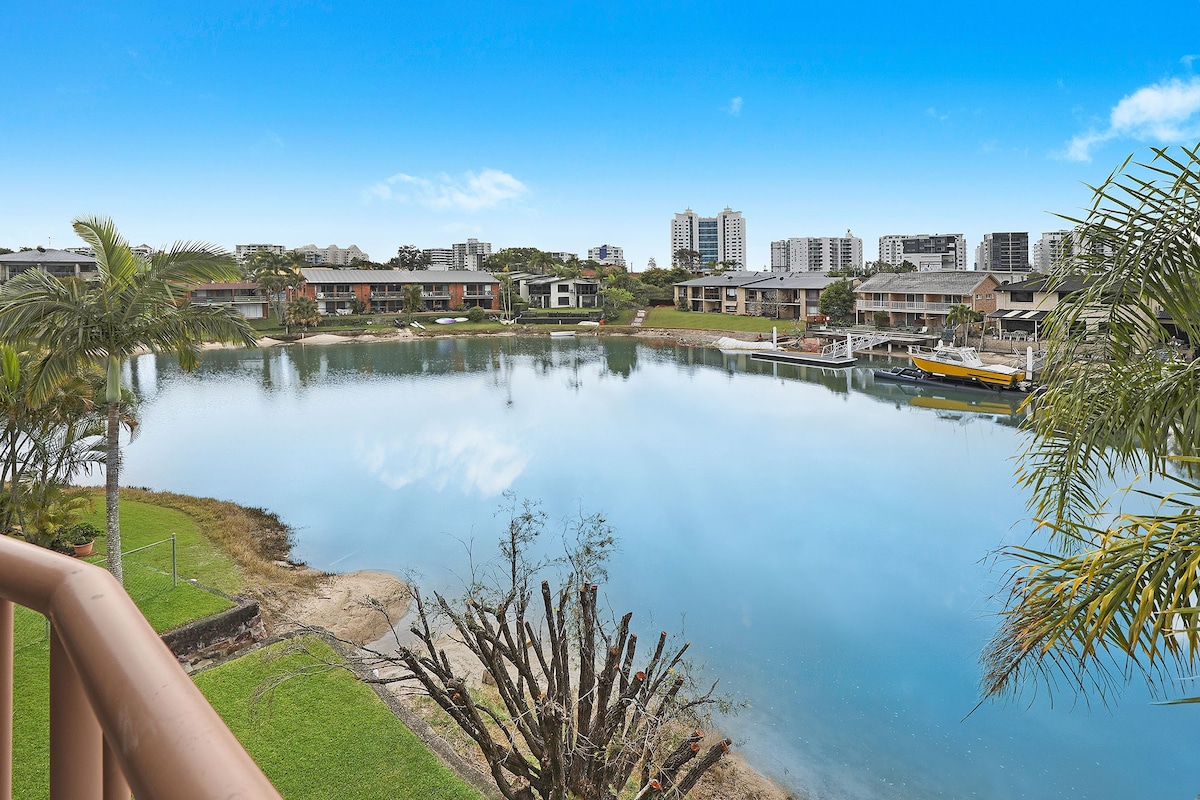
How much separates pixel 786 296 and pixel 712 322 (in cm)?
646

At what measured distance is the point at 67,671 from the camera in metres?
0.74

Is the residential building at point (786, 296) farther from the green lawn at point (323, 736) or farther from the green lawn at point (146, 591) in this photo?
the green lawn at point (323, 736)

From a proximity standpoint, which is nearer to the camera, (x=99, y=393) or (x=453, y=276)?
(x=99, y=393)

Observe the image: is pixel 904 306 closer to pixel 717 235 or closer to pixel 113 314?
pixel 113 314

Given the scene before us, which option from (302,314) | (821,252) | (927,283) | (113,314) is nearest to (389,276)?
(302,314)

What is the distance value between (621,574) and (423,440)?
1316 cm

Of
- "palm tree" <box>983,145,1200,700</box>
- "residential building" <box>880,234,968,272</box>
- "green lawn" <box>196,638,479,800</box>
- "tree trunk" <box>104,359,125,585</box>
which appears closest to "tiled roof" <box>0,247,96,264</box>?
"tree trunk" <box>104,359,125,585</box>

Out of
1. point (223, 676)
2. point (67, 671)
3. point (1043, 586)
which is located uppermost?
point (67, 671)

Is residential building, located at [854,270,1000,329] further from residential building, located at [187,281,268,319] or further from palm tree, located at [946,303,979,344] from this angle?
residential building, located at [187,281,268,319]

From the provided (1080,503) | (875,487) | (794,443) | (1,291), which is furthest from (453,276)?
(1080,503)

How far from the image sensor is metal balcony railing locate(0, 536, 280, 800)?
532mm

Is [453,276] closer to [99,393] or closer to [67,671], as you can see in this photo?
[99,393]

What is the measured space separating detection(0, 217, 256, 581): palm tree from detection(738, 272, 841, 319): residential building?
53846mm

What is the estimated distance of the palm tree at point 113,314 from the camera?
8414 mm
